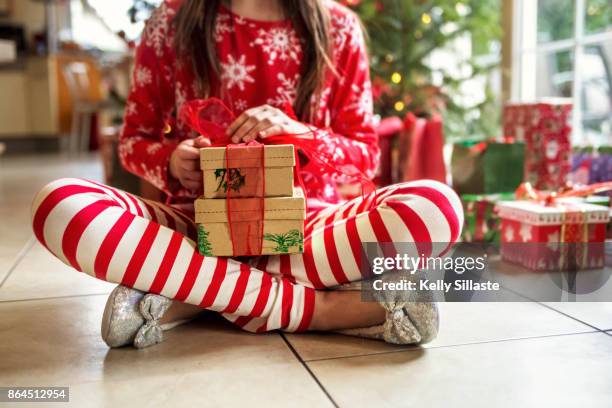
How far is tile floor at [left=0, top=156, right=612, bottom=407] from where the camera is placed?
0.69m

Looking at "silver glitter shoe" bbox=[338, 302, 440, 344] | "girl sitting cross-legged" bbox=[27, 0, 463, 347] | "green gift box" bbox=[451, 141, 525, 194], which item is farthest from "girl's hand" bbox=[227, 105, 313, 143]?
"green gift box" bbox=[451, 141, 525, 194]

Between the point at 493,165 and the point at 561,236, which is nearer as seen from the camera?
the point at 561,236

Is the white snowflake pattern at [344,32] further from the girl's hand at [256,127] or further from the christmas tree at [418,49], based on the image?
the christmas tree at [418,49]

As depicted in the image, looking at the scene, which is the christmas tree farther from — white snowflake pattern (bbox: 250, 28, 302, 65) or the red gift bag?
white snowflake pattern (bbox: 250, 28, 302, 65)

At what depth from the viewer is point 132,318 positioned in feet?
2.76

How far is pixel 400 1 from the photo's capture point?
1.92 m

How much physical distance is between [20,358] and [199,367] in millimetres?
235

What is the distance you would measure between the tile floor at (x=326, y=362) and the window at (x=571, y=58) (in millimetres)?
1157

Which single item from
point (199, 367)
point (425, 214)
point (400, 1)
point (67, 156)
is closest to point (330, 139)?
point (425, 214)

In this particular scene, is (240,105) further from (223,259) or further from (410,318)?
(410,318)

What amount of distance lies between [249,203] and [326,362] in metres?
0.22

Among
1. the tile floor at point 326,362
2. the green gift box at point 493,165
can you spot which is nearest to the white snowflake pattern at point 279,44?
the tile floor at point 326,362

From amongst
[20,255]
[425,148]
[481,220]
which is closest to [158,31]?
[20,255]

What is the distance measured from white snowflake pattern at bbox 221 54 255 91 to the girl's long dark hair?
1 cm
